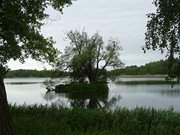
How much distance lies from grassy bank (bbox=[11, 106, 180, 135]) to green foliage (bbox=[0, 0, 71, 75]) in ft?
9.05

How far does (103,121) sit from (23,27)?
5.40 metres

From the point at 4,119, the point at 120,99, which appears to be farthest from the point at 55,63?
the point at 120,99

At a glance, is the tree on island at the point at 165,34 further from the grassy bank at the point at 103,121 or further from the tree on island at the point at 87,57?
the tree on island at the point at 87,57

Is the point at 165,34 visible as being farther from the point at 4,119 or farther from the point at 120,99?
the point at 120,99

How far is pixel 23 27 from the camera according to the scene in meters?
14.8

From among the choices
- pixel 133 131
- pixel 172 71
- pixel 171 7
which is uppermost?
pixel 171 7

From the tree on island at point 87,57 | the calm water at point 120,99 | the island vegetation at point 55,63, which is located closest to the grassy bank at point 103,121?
the island vegetation at point 55,63

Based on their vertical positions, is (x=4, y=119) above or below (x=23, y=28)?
below

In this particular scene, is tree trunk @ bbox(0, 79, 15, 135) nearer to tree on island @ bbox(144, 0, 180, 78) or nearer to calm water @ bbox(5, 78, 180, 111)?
tree on island @ bbox(144, 0, 180, 78)

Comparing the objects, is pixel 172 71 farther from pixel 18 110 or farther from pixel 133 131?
pixel 18 110

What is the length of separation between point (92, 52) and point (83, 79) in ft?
15.2

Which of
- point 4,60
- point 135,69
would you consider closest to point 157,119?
point 4,60

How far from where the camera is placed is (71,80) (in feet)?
214

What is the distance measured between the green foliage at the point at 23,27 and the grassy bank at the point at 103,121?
2.76 meters
